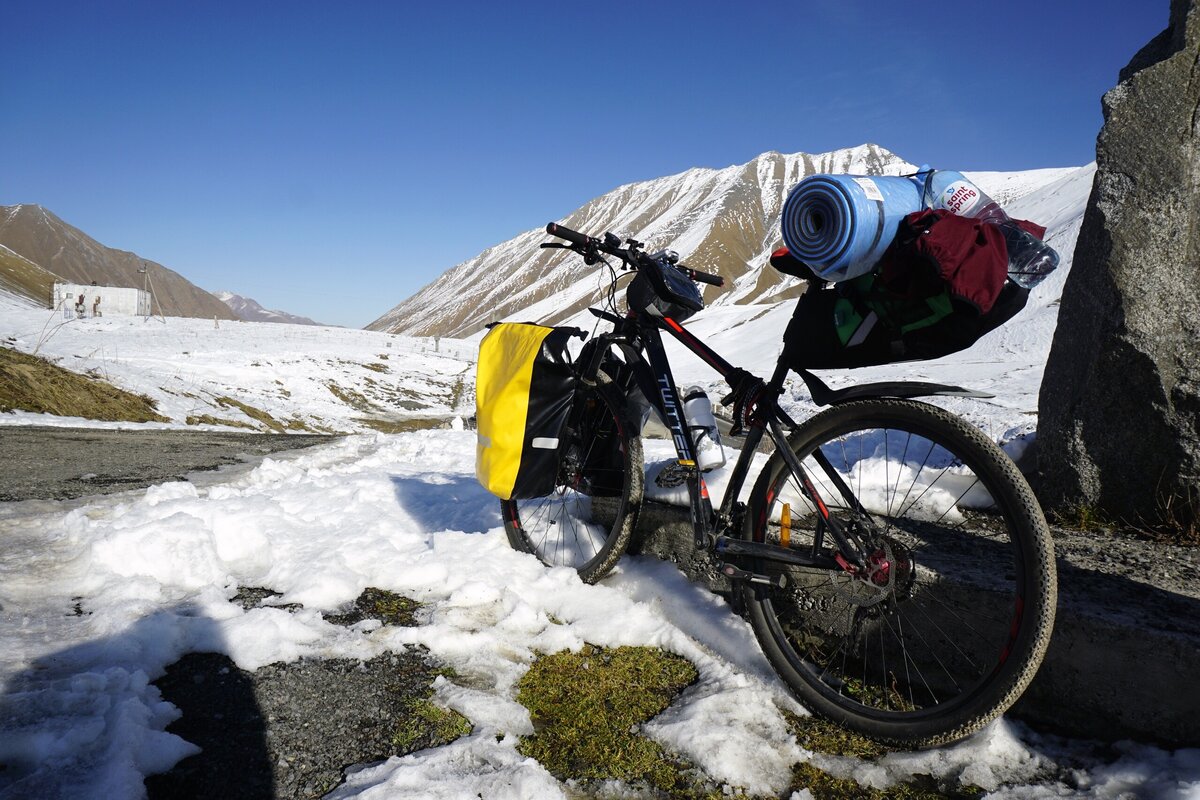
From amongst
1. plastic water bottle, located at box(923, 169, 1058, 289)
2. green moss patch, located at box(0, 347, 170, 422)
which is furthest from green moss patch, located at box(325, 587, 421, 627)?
green moss patch, located at box(0, 347, 170, 422)

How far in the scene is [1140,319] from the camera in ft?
11.2

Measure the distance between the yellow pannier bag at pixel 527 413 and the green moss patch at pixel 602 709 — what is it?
1.11m

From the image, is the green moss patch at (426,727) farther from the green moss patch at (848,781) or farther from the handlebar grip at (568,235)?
the handlebar grip at (568,235)

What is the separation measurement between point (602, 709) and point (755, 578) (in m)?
0.85

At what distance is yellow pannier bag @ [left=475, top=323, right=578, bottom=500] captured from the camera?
12.7 feet

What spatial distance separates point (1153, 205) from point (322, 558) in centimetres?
496

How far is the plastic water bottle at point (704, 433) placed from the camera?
338 cm

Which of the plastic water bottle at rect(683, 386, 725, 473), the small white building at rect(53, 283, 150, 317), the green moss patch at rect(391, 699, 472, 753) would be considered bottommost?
the green moss patch at rect(391, 699, 472, 753)

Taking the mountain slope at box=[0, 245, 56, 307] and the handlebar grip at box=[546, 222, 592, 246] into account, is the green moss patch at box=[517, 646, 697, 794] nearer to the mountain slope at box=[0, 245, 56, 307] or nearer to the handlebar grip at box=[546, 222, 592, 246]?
the handlebar grip at box=[546, 222, 592, 246]

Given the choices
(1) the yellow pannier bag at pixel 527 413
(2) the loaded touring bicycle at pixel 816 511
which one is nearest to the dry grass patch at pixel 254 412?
(1) the yellow pannier bag at pixel 527 413

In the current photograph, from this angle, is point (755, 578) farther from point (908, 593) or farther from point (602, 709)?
point (602, 709)

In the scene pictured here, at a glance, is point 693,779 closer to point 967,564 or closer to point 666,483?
point 967,564

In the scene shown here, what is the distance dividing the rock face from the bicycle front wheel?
0.88 m

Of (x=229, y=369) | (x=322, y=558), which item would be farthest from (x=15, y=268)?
(x=322, y=558)
